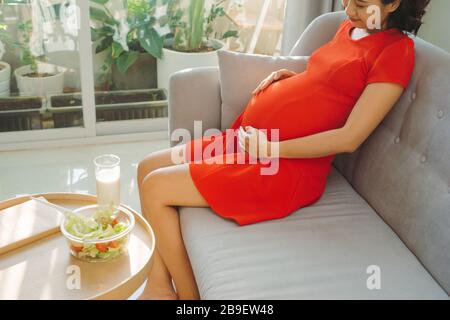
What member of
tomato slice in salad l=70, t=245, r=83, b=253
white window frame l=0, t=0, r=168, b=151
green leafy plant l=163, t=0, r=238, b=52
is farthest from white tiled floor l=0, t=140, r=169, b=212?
tomato slice in salad l=70, t=245, r=83, b=253

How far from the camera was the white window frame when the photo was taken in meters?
2.69

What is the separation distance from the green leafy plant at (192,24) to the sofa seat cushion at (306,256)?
155 cm

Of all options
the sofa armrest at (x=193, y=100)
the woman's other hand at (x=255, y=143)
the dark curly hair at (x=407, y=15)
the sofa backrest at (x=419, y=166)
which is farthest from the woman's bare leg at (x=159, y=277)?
the dark curly hair at (x=407, y=15)

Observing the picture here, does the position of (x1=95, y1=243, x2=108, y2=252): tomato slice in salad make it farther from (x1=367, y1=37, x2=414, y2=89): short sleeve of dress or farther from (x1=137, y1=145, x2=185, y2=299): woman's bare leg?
(x1=367, y1=37, x2=414, y2=89): short sleeve of dress

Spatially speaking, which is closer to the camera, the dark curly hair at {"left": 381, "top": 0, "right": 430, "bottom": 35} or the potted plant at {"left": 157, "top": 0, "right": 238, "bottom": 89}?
the dark curly hair at {"left": 381, "top": 0, "right": 430, "bottom": 35}

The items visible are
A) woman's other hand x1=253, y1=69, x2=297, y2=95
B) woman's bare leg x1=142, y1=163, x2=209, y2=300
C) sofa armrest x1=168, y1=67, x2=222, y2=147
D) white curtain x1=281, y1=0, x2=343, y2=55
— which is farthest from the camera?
white curtain x1=281, y1=0, x2=343, y2=55

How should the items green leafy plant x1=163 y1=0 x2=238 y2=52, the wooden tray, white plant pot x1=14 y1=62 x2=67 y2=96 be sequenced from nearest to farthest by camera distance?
1. the wooden tray
2. white plant pot x1=14 y1=62 x2=67 y2=96
3. green leafy plant x1=163 y1=0 x2=238 y2=52

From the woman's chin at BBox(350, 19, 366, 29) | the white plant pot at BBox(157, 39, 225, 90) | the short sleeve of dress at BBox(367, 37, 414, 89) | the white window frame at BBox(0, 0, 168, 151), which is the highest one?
the woman's chin at BBox(350, 19, 366, 29)

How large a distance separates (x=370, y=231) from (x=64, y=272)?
2.72 ft

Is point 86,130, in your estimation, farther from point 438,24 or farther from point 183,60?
point 438,24

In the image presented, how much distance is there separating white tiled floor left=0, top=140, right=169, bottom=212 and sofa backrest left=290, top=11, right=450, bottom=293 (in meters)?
1.05

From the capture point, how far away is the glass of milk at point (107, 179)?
61.2 inches

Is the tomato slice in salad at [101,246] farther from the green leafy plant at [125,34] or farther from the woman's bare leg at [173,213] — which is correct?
the green leafy plant at [125,34]
